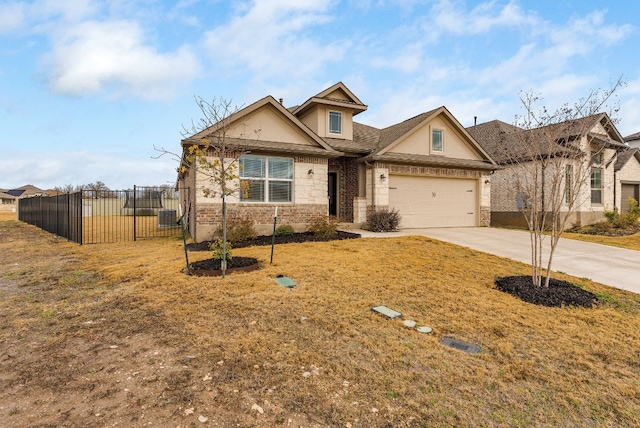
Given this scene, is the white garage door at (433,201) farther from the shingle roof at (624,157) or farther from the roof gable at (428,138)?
the shingle roof at (624,157)

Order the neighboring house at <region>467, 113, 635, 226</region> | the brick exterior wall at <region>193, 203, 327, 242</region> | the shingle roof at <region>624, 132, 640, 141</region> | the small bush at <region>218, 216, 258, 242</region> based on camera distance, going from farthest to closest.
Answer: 1. the shingle roof at <region>624, 132, 640, 141</region>
2. the neighboring house at <region>467, 113, 635, 226</region>
3. the brick exterior wall at <region>193, 203, 327, 242</region>
4. the small bush at <region>218, 216, 258, 242</region>

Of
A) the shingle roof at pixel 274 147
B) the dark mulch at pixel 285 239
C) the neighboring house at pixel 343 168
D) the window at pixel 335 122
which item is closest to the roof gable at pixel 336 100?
the neighboring house at pixel 343 168

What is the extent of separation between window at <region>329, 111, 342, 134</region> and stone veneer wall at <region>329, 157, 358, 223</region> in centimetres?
132

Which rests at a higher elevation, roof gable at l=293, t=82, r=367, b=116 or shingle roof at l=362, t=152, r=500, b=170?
roof gable at l=293, t=82, r=367, b=116

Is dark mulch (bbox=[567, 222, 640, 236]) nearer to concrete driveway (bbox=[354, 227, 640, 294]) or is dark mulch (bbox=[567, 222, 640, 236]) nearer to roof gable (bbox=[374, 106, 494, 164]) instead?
concrete driveway (bbox=[354, 227, 640, 294])

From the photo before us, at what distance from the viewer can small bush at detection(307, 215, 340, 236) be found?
11.6 m

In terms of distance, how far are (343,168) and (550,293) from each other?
1086cm

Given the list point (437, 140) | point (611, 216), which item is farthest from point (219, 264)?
point (611, 216)

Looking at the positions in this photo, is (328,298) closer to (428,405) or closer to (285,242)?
(428,405)

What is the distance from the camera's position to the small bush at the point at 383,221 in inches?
511

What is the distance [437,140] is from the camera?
15266 mm

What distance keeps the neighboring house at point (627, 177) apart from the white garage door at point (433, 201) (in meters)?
9.45

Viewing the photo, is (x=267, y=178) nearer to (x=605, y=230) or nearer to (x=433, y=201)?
(x=433, y=201)

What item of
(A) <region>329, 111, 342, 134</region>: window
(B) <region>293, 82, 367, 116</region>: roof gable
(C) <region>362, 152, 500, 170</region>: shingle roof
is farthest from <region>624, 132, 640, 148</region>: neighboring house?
(A) <region>329, 111, 342, 134</region>: window
